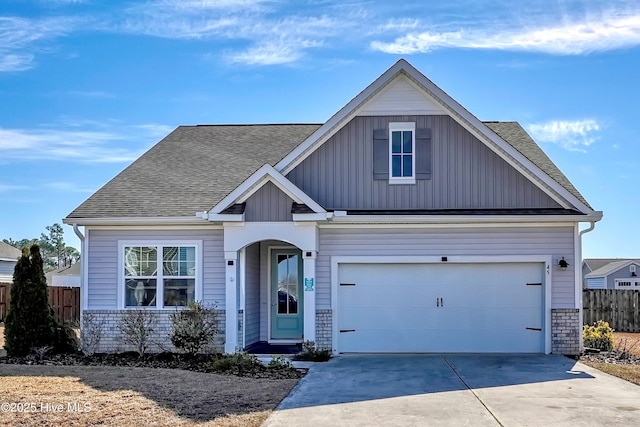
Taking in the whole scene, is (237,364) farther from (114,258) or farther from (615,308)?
(615,308)

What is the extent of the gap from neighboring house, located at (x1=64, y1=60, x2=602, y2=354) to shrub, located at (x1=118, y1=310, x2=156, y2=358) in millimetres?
183

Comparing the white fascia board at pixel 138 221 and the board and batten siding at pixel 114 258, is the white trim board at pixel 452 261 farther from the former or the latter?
the white fascia board at pixel 138 221

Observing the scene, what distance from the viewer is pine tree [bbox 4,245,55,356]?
1602 cm

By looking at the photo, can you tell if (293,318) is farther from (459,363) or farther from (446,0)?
(446,0)

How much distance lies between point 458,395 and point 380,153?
692cm

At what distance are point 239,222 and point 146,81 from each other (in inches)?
148

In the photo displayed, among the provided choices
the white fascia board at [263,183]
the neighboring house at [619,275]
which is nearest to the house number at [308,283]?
the white fascia board at [263,183]

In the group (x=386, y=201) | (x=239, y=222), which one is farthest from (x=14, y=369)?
(x=386, y=201)

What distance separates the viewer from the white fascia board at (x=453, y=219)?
51.0 feet

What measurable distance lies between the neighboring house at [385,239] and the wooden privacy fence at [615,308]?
9810 mm

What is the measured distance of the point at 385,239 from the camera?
16.0 m

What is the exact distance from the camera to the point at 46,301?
54.0ft

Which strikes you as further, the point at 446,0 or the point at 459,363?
the point at 459,363

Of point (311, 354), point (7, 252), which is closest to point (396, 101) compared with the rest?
point (311, 354)
